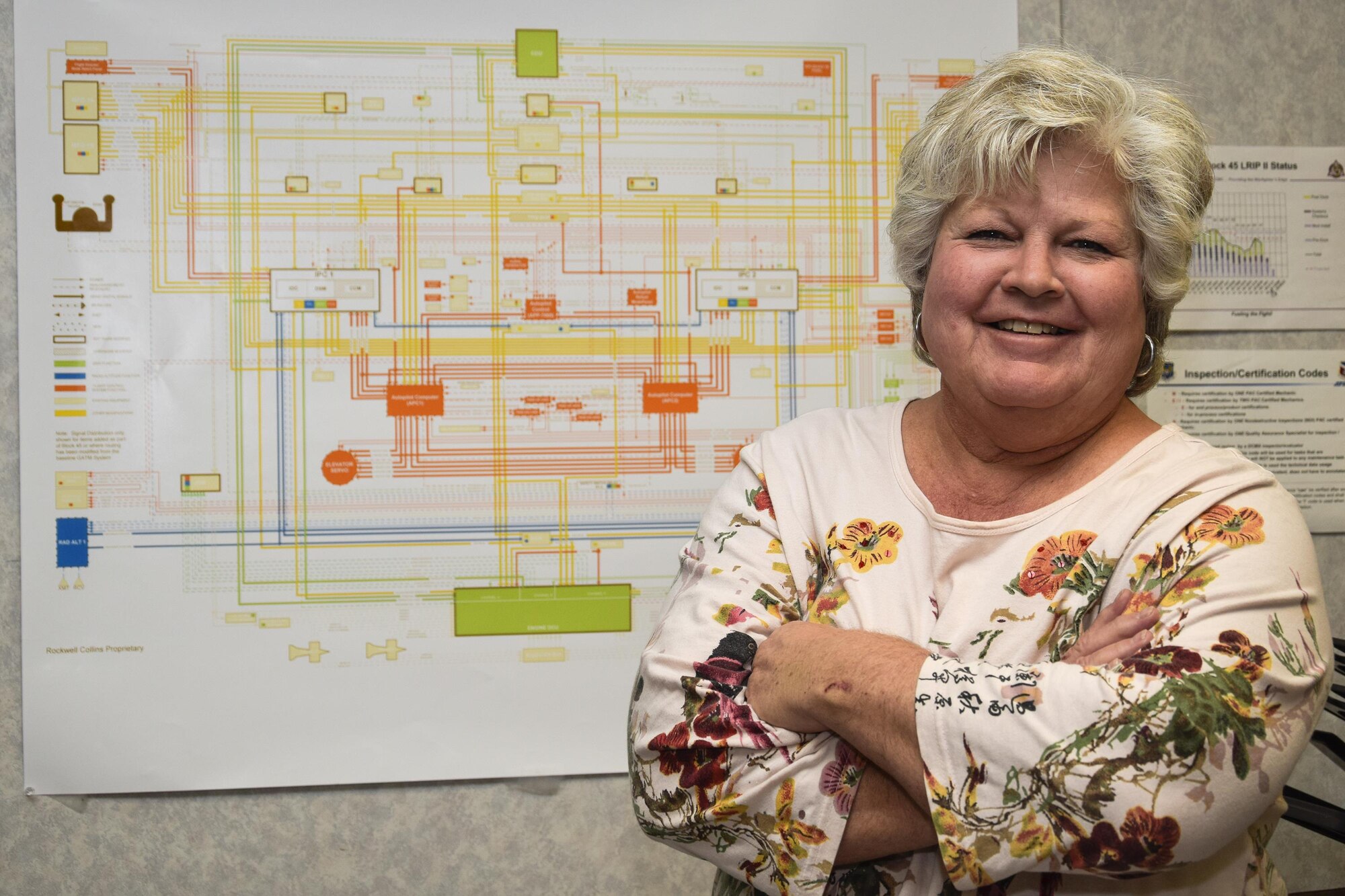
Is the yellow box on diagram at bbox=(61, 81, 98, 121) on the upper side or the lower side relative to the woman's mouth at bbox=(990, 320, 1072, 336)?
upper

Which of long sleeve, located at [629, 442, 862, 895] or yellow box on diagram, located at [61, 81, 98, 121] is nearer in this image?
long sleeve, located at [629, 442, 862, 895]

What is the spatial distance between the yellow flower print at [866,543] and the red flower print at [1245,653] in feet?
0.97

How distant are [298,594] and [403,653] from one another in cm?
20

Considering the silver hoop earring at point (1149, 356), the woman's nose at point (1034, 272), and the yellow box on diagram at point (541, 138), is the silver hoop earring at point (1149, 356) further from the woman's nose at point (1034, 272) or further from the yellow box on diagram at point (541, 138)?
the yellow box on diagram at point (541, 138)

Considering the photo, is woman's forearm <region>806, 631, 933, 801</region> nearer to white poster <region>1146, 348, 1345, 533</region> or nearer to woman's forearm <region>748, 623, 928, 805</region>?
woman's forearm <region>748, 623, 928, 805</region>

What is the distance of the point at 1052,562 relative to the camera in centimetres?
94

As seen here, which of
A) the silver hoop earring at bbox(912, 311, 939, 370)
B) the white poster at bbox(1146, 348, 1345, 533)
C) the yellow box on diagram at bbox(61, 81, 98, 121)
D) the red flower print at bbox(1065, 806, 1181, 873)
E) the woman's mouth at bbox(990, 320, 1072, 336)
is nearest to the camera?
the red flower print at bbox(1065, 806, 1181, 873)

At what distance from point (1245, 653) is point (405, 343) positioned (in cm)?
138

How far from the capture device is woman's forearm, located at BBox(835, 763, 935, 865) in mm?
866

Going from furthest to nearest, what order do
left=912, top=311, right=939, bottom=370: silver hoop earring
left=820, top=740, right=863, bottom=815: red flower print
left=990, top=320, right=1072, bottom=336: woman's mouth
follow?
left=912, top=311, right=939, bottom=370: silver hoop earring → left=990, top=320, right=1072, bottom=336: woman's mouth → left=820, top=740, right=863, bottom=815: red flower print

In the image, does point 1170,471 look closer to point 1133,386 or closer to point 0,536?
point 1133,386

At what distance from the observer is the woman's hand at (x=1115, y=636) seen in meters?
0.83

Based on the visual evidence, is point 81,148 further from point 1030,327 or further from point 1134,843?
point 1134,843

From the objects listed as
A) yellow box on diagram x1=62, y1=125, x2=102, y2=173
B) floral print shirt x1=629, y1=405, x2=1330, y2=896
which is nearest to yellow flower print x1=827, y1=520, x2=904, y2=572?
floral print shirt x1=629, y1=405, x2=1330, y2=896
